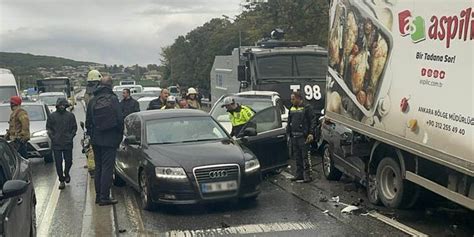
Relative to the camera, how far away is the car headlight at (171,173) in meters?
8.48

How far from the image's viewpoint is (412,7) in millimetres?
7215

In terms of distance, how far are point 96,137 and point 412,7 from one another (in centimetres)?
494

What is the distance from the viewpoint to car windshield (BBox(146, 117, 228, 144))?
378 inches

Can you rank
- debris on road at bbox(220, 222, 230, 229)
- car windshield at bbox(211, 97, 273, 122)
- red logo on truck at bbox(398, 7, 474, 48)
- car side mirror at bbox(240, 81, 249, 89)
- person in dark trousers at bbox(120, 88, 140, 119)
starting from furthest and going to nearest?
1. car side mirror at bbox(240, 81, 249, 89)
2. person in dark trousers at bbox(120, 88, 140, 119)
3. car windshield at bbox(211, 97, 273, 122)
4. debris on road at bbox(220, 222, 230, 229)
5. red logo on truck at bbox(398, 7, 474, 48)

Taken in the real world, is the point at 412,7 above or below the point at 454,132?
above

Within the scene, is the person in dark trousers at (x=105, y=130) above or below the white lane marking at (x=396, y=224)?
above

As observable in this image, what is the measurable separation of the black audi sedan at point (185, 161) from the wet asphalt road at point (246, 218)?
1.02 feet

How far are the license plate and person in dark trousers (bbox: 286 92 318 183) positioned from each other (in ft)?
8.94

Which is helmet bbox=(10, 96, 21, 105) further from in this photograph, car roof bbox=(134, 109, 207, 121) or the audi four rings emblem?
the audi four rings emblem

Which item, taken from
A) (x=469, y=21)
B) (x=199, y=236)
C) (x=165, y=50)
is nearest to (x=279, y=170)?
(x=199, y=236)

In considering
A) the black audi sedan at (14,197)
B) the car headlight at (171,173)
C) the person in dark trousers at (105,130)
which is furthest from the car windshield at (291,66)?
the black audi sedan at (14,197)

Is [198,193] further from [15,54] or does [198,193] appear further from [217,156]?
[15,54]

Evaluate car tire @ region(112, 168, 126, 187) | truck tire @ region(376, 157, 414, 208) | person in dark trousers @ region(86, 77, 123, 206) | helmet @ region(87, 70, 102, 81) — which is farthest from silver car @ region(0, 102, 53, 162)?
truck tire @ region(376, 157, 414, 208)

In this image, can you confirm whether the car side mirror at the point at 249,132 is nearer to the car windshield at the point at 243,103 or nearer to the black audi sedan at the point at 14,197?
the car windshield at the point at 243,103
